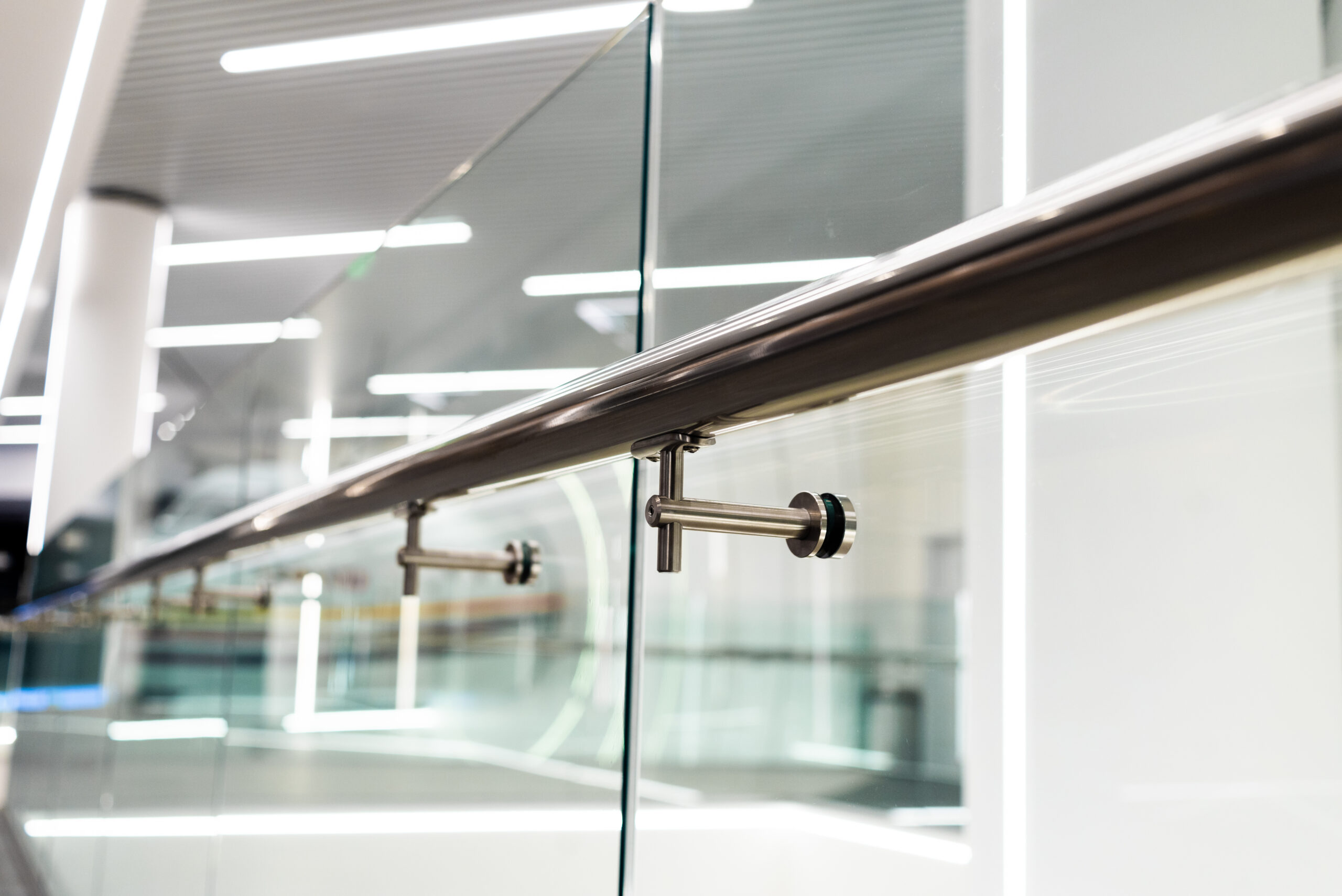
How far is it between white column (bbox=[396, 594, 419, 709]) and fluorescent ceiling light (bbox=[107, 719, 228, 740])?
0.82m

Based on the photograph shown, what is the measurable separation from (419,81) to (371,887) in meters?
4.95

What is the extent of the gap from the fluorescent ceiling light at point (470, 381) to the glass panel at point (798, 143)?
0.14m

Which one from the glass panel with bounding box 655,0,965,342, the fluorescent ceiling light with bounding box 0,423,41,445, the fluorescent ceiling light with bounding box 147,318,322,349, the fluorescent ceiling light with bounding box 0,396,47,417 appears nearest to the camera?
the glass panel with bounding box 655,0,965,342

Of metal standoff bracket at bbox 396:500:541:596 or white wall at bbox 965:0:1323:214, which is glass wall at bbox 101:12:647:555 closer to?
metal standoff bracket at bbox 396:500:541:596

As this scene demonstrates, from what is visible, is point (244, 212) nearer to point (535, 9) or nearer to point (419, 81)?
point (419, 81)

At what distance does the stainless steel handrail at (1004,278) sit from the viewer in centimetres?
30

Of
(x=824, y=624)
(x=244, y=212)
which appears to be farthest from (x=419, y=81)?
(x=824, y=624)

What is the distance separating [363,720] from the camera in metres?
1.40

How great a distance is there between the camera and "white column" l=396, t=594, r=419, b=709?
127 cm

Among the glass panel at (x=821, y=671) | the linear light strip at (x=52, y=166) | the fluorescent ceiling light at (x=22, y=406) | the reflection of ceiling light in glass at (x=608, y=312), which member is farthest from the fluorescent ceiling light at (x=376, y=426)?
the fluorescent ceiling light at (x=22, y=406)

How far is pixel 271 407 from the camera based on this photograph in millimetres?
2102

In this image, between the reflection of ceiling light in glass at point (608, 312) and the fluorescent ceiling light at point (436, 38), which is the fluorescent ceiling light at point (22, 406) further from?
the reflection of ceiling light in glass at point (608, 312)

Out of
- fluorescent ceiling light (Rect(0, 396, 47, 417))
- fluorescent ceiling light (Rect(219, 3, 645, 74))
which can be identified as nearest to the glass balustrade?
fluorescent ceiling light (Rect(219, 3, 645, 74))

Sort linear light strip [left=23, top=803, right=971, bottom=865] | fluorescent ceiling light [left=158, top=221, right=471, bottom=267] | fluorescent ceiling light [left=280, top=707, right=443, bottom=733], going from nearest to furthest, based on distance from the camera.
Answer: linear light strip [left=23, top=803, right=971, bottom=865], fluorescent ceiling light [left=280, top=707, right=443, bottom=733], fluorescent ceiling light [left=158, top=221, right=471, bottom=267]
